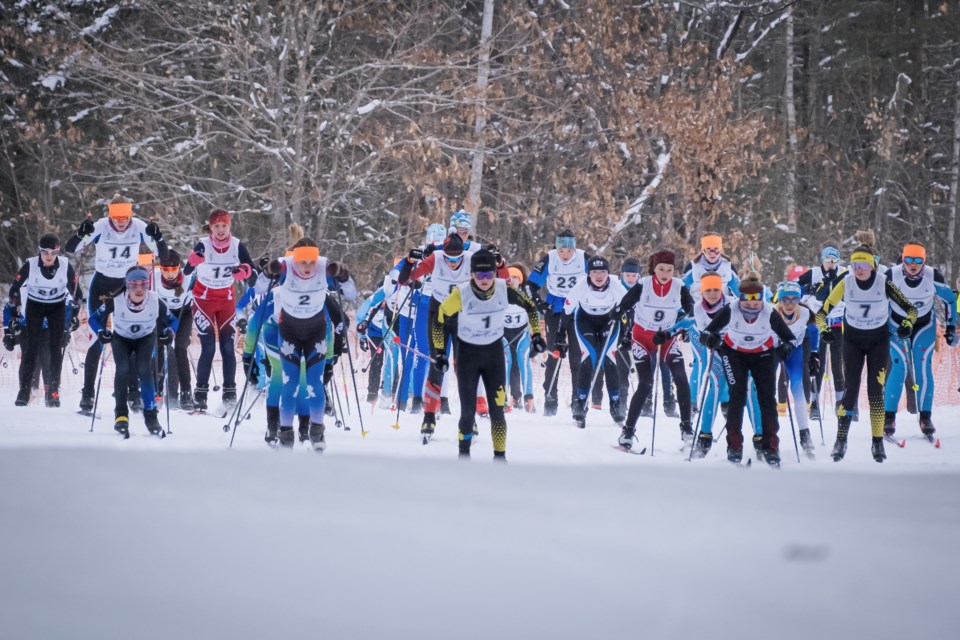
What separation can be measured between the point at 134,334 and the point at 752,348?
496 cm

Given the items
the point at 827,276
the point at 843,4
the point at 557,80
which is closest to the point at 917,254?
the point at 827,276

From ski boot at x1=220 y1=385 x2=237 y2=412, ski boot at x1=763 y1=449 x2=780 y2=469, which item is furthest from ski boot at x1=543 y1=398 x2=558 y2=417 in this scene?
ski boot at x1=763 y1=449 x2=780 y2=469

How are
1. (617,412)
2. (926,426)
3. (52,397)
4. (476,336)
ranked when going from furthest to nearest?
(617,412)
(52,397)
(926,426)
(476,336)

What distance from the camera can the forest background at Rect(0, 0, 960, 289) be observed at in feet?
63.1

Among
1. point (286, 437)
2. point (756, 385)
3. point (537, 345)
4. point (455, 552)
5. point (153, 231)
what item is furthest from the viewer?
point (153, 231)

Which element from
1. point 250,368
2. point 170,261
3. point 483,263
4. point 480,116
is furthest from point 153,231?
point 480,116

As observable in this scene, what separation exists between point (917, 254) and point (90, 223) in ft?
25.7

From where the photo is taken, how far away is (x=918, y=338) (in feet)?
35.0

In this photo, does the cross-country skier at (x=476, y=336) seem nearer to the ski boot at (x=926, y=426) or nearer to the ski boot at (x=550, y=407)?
the ski boot at (x=550, y=407)

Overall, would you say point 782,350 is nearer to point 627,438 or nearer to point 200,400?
point 627,438

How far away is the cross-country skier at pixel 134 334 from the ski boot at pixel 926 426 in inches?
264

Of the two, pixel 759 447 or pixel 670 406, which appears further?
pixel 670 406

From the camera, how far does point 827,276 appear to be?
1246 centimetres

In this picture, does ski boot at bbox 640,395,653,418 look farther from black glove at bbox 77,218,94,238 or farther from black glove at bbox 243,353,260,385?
black glove at bbox 77,218,94,238
